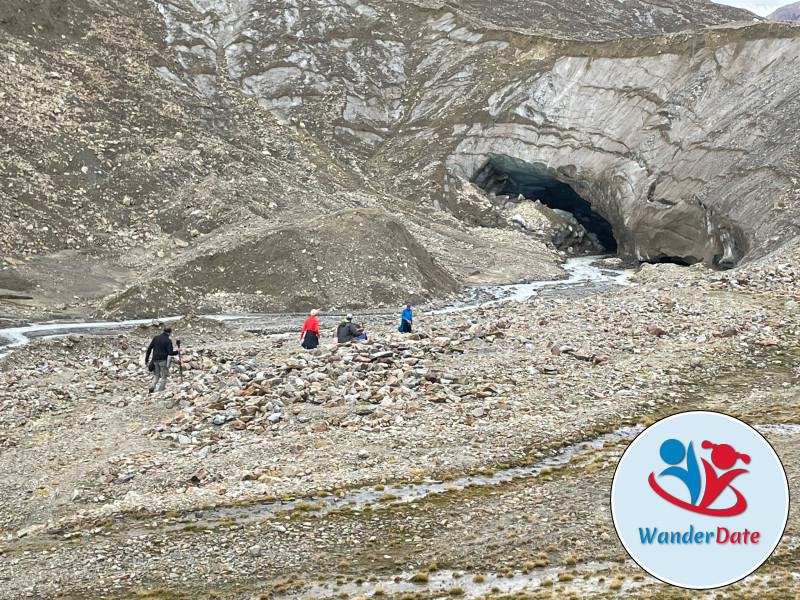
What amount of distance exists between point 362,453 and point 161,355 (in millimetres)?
8361

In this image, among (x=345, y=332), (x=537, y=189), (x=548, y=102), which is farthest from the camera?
(x=537, y=189)

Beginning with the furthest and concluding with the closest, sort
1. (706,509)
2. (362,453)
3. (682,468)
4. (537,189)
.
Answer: (537,189)
(362,453)
(682,468)
(706,509)

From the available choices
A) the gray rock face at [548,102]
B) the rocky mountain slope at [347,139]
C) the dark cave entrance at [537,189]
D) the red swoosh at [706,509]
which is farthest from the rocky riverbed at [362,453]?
the dark cave entrance at [537,189]

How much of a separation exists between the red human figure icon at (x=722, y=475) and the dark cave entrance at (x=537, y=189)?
6788 centimetres

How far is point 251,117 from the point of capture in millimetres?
73500

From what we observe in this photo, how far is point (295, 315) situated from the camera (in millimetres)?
40812

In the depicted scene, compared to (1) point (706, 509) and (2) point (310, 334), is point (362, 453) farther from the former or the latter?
(1) point (706, 509)

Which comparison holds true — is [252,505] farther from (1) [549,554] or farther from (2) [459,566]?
(1) [549,554]

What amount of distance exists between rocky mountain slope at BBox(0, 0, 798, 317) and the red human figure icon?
34.1 metres

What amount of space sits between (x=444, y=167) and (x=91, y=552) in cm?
6331

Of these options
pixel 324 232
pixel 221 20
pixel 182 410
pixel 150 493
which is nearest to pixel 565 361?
pixel 182 410

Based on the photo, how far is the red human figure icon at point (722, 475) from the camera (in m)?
8.79

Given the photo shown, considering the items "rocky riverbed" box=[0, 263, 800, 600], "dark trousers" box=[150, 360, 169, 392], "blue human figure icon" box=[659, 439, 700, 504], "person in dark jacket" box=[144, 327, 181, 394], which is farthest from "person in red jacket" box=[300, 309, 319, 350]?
"blue human figure icon" box=[659, 439, 700, 504]

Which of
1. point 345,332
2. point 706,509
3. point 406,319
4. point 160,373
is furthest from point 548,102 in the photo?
point 706,509
